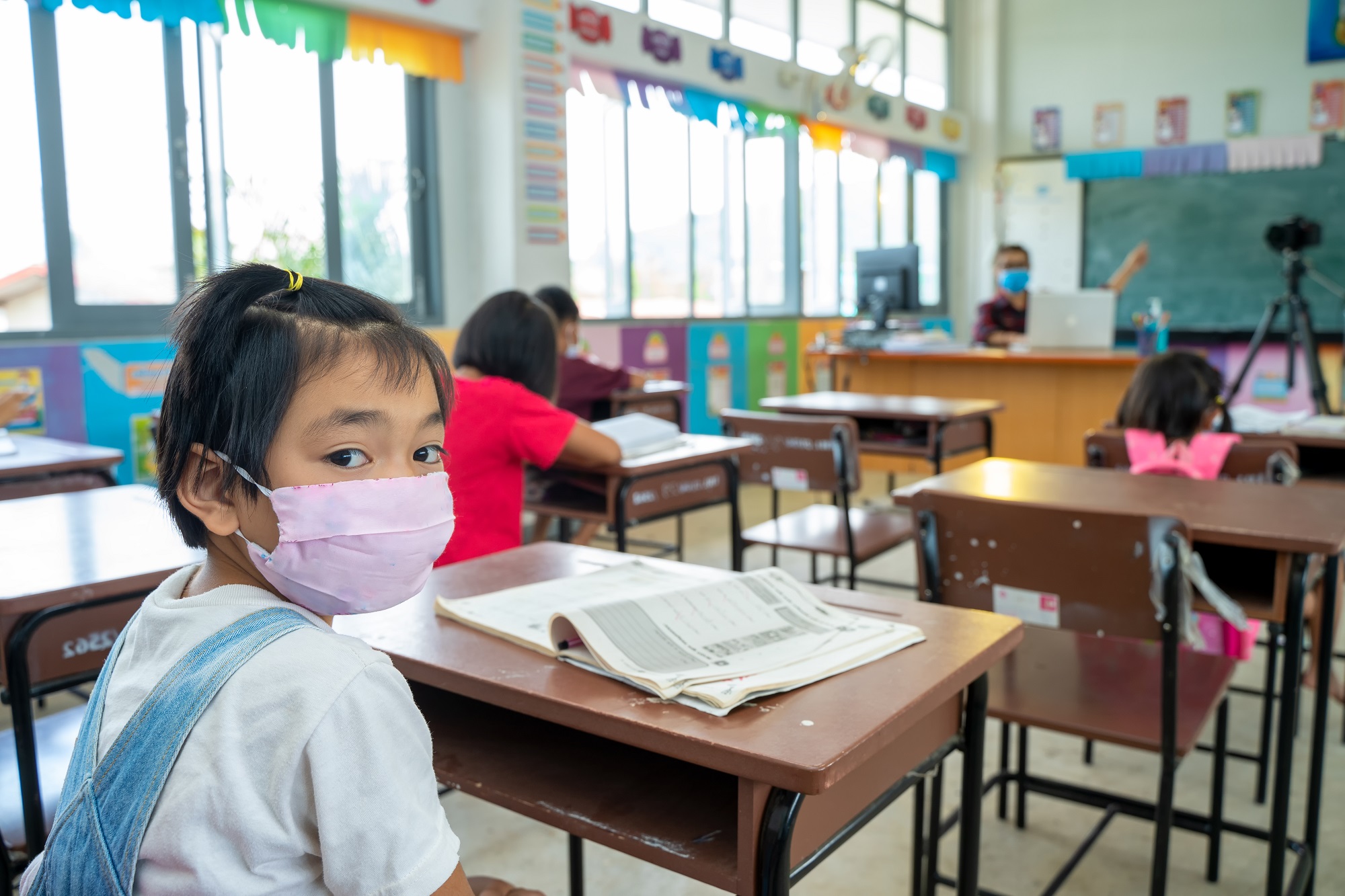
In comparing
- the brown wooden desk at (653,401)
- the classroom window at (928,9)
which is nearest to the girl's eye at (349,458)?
the brown wooden desk at (653,401)

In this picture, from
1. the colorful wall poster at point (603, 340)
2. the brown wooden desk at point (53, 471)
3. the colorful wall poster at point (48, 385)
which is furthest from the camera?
the colorful wall poster at point (603, 340)

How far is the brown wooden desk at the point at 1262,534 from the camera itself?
5.08 ft

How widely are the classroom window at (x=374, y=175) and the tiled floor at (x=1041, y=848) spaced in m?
3.18

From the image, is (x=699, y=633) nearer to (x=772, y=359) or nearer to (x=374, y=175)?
(x=374, y=175)

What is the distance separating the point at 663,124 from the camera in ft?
21.2

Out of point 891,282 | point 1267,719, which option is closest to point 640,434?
point 1267,719

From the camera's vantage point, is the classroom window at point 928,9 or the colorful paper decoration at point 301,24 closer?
the colorful paper decoration at point 301,24

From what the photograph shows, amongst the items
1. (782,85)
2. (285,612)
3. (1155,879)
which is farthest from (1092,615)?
(782,85)

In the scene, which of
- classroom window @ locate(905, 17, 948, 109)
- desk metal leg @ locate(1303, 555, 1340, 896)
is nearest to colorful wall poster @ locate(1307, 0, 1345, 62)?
classroom window @ locate(905, 17, 948, 109)

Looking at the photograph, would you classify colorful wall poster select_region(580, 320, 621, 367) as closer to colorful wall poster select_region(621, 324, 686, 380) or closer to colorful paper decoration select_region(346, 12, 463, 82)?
colorful wall poster select_region(621, 324, 686, 380)

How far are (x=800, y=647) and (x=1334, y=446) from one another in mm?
2420

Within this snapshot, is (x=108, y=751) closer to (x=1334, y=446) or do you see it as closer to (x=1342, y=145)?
(x=1334, y=446)

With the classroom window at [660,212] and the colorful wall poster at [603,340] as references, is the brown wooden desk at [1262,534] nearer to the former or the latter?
the colorful wall poster at [603,340]

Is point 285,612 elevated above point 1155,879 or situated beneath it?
elevated above
